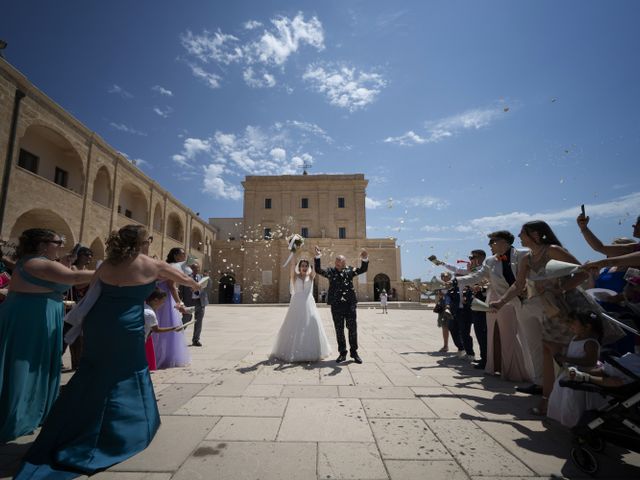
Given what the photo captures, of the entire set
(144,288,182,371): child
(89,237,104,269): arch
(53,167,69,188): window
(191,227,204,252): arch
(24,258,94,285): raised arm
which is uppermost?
(53,167,69,188): window

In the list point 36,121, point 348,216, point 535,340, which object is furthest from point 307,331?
point 348,216

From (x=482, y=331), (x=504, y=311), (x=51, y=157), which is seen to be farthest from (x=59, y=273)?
(x=51, y=157)

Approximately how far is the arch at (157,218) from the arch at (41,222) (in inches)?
360

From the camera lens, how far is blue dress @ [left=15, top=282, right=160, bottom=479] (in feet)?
6.86

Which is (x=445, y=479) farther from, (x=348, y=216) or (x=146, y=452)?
(x=348, y=216)

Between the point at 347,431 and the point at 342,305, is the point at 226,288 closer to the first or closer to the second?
the point at 342,305

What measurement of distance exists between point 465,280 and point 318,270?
2.56 m

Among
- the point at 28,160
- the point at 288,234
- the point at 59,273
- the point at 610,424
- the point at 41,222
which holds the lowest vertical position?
the point at 610,424

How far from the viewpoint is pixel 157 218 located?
26.9m

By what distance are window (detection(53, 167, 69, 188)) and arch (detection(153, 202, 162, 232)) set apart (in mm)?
7235

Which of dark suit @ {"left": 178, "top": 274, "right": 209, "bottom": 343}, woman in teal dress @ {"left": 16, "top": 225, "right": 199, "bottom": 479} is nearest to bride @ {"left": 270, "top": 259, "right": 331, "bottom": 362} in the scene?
dark suit @ {"left": 178, "top": 274, "right": 209, "bottom": 343}

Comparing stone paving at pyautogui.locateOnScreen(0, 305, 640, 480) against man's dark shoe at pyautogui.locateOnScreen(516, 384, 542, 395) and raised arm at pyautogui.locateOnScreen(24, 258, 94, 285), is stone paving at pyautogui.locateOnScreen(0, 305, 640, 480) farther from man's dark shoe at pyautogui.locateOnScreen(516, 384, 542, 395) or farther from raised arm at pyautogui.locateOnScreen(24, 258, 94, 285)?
raised arm at pyautogui.locateOnScreen(24, 258, 94, 285)

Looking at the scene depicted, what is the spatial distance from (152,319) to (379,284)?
31.2 meters

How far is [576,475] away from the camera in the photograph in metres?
2.07
